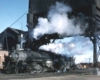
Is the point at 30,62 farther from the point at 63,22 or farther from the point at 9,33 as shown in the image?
the point at 9,33

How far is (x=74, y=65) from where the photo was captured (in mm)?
41562

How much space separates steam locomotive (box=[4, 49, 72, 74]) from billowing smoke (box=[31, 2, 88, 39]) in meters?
4.80

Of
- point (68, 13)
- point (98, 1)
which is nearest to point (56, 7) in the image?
point (68, 13)

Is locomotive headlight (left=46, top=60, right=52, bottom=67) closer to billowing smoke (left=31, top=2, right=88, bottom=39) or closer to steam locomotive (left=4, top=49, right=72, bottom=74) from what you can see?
steam locomotive (left=4, top=49, right=72, bottom=74)

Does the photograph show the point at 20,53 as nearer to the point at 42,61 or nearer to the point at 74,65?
the point at 42,61

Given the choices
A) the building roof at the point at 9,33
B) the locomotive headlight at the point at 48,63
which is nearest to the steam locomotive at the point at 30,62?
the locomotive headlight at the point at 48,63

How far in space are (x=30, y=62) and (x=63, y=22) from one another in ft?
24.8

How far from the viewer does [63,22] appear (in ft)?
106

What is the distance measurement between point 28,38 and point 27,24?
12.2 ft

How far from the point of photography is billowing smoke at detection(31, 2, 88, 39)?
32.0 meters

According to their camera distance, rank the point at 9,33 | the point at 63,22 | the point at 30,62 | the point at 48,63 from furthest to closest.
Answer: the point at 9,33
the point at 48,63
the point at 30,62
the point at 63,22

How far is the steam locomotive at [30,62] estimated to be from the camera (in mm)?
32531

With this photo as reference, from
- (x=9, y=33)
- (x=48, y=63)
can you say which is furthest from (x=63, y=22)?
(x=9, y=33)

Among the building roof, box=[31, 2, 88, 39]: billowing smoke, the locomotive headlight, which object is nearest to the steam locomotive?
the locomotive headlight
